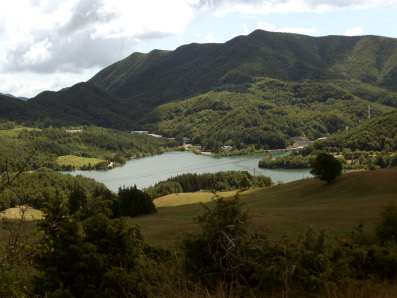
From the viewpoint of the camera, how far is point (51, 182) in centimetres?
7444

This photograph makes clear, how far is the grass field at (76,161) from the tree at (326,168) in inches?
3840

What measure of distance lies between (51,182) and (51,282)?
6765 cm

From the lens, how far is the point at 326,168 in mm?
38938

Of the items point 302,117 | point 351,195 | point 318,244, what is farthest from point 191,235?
point 302,117

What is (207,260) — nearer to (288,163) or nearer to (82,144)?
(288,163)

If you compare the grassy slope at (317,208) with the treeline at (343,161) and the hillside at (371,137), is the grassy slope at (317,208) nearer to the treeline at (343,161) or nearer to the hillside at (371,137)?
the treeline at (343,161)

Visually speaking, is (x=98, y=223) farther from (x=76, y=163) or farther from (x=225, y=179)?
(x=76, y=163)

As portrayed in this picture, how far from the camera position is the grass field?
121875mm

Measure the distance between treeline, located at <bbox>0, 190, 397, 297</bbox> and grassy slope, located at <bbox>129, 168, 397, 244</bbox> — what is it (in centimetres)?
546

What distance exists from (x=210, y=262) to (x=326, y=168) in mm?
33629

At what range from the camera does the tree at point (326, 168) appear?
128 ft

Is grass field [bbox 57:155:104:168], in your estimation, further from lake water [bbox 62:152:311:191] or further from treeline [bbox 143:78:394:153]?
treeline [bbox 143:78:394:153]

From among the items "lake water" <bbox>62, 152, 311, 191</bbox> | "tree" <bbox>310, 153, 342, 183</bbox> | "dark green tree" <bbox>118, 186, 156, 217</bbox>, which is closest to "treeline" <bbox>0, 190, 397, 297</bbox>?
"dark green tree" <bbox>118, 186, 156, 217</bbox>

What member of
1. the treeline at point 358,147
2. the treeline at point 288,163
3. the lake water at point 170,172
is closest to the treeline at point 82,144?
the lake water at point 170,172
